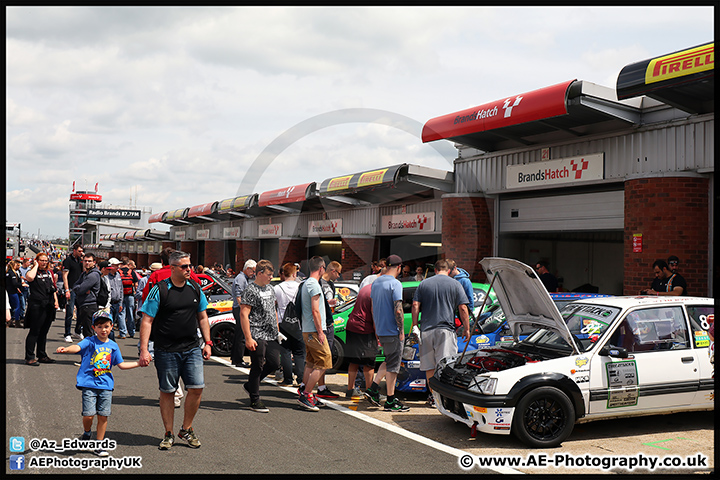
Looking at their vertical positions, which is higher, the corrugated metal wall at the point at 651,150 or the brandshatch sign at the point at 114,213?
the brandshatch sign at the point at 114,213

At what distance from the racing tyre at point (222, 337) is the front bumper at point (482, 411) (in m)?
6.39

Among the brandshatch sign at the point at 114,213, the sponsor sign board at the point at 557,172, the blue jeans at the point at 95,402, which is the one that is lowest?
the blue jeans at the point at 95,402

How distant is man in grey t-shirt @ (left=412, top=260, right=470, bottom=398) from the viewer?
7250 millimetres

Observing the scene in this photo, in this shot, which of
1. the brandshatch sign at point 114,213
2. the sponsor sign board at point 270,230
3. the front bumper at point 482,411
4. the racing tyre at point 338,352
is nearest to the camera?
the front bumper at point 482,411

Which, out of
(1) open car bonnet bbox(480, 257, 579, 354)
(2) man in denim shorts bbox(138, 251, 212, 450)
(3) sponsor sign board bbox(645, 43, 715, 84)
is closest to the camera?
(2) man in denim shorts bbox(138, 251, 212, 450)

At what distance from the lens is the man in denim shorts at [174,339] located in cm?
543

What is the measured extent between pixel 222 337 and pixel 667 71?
30.2 feet

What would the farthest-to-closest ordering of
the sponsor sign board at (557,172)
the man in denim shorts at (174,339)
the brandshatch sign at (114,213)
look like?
the brandshatch sign at (114,213), the sponsor sign board at (557,172), the man in denim shorts at (174,339)

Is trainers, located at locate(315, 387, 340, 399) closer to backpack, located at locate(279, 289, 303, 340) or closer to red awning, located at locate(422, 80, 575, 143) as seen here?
backpack, located at locate(279, 289, 303, 340)

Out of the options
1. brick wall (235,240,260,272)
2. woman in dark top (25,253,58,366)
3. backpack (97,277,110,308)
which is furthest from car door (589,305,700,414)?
brick wall (235,240,260,272)

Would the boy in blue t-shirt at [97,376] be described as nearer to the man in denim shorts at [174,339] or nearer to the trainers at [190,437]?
the man in denim shorts at [174,339]

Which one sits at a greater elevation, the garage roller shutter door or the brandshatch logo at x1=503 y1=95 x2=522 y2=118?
the brandshatch logo at x1=503 y1=95 x2=522 y2=118

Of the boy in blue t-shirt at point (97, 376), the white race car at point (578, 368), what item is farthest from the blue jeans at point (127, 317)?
the white race car at point (578, 368)

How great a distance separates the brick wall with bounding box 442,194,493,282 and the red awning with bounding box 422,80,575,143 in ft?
6.20
